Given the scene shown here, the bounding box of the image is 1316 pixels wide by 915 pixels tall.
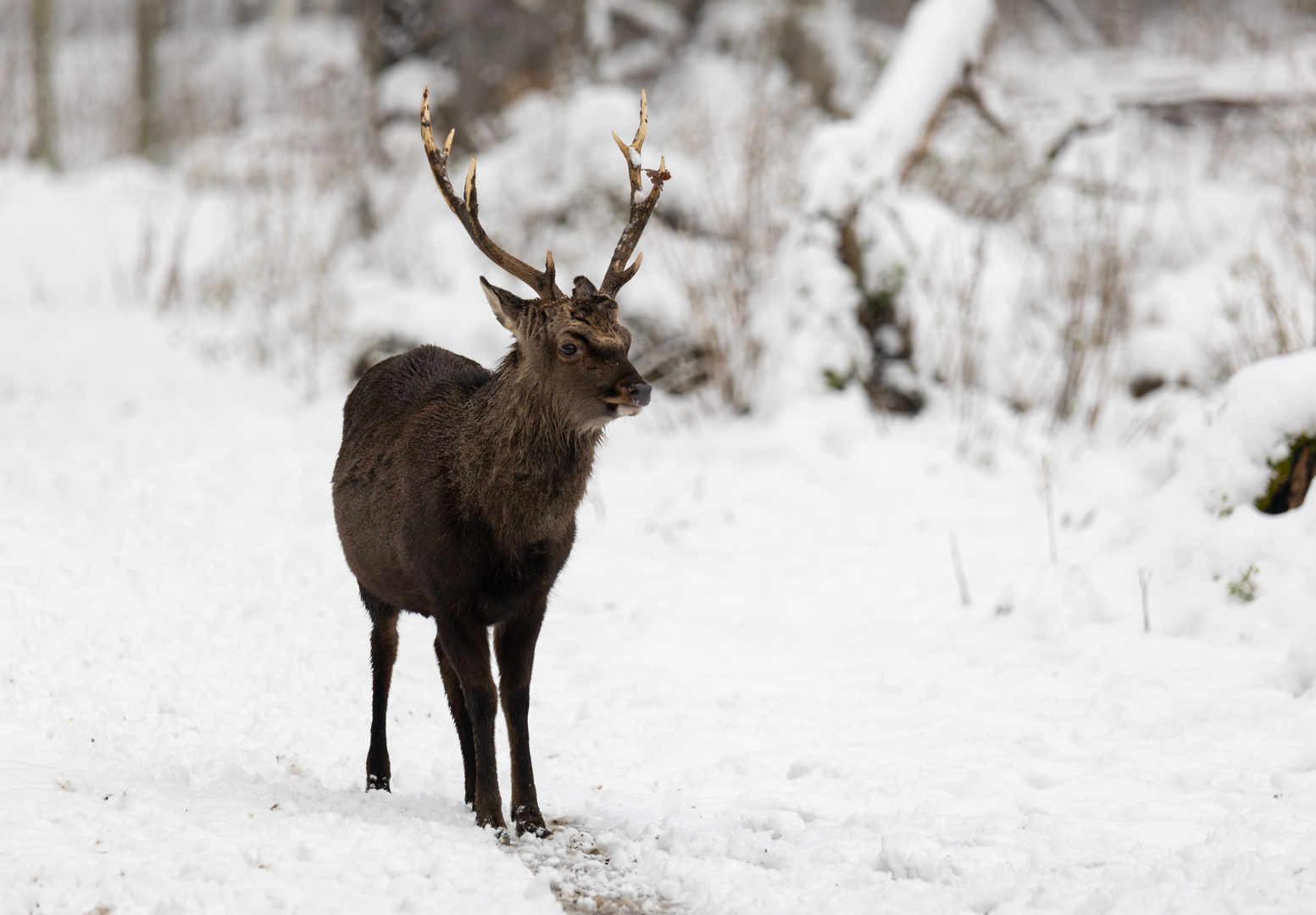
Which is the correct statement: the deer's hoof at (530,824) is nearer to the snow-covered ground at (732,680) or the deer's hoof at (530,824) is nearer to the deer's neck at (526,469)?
the snow-covered ground at (732,680)

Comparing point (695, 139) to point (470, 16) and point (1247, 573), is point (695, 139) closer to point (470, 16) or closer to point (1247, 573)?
point (470, 16)

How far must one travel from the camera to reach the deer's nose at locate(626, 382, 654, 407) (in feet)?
11.8

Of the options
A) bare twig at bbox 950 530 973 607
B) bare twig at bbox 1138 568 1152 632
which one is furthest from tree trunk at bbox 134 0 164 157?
bare twig at bbox 1138 568 1152 632

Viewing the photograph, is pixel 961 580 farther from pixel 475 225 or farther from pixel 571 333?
pixel 475 225

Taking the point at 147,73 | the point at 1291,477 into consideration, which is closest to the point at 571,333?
the point at 1291,477

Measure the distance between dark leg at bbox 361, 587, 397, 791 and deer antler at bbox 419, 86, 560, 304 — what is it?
139 cm

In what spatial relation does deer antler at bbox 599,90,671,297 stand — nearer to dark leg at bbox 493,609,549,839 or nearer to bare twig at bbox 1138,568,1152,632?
dark leg at bbox 493,609,549,839

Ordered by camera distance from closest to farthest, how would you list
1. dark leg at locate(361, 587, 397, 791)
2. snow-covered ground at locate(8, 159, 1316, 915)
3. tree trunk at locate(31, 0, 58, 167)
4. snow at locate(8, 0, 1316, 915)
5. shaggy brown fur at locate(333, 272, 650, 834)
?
snow-covered ground at locate(8, 159, 1316, 915) → snow at locate(8, 0, 1316, 915) → shaggy brown fur at locate(333, 272, 650, 834) → dark leg at locate(361, 587, 397, 791) → tree trunk at locate(31, 0, 58, 167)

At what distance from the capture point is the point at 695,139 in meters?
11.3

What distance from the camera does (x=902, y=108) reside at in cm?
1019

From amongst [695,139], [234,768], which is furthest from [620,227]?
[234,768]

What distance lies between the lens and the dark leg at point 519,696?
12.7ft

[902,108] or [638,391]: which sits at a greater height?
[902,108]

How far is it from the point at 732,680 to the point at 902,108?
642 centimetres
